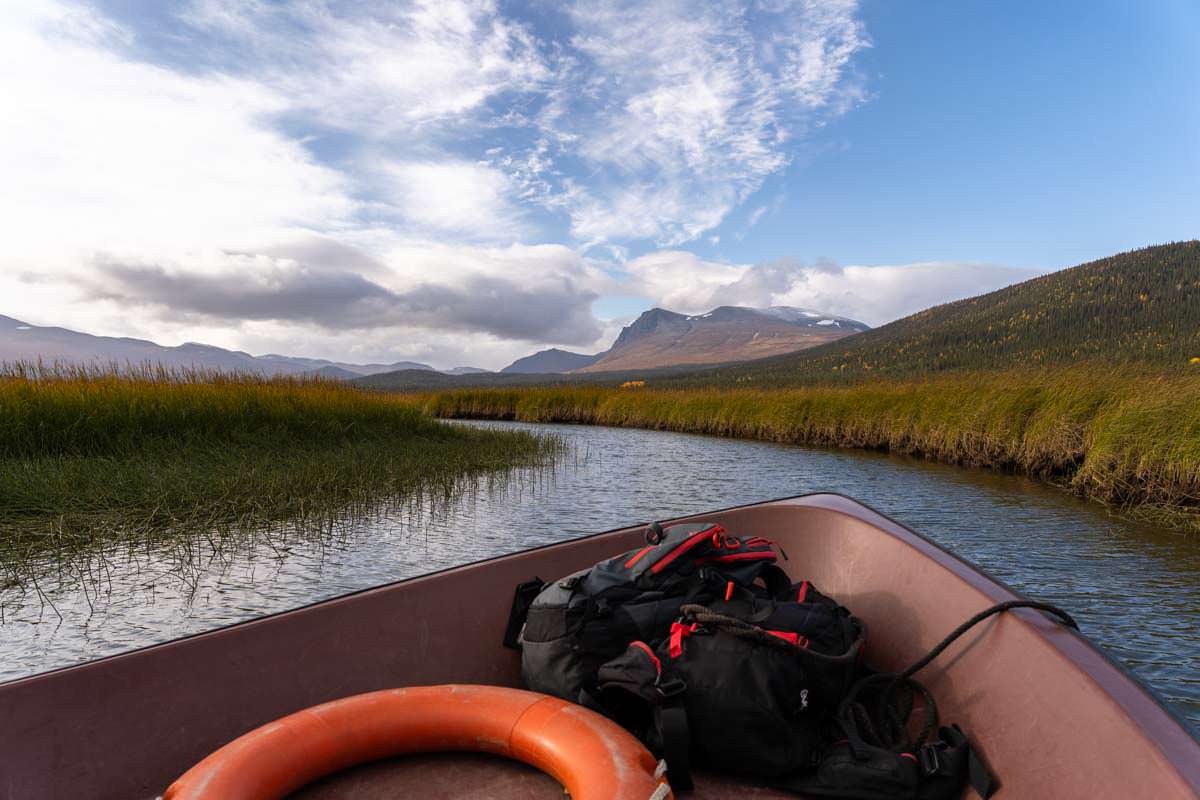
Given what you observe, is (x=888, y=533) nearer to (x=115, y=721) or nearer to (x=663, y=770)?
(x=663, y=770)

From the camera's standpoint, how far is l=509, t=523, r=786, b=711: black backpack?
1953 millimetres

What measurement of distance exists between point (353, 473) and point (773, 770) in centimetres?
764

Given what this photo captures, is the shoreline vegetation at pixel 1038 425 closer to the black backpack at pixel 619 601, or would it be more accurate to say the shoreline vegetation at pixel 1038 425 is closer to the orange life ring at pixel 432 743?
the black backpack at pixel 619 601

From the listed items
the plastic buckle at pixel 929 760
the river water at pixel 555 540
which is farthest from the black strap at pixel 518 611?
the river water at pixel 555 540

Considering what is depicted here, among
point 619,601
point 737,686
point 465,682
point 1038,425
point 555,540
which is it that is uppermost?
point 1038,425

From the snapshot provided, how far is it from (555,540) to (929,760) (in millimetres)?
4945

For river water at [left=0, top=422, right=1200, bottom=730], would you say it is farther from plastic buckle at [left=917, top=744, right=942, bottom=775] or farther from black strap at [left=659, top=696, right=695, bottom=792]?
black strap at [left=659, top=696, right=695, bottom=792]

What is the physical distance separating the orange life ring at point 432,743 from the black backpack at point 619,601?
222mm

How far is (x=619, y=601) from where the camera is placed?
2027 millimetres

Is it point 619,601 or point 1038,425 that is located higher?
point 1038,425

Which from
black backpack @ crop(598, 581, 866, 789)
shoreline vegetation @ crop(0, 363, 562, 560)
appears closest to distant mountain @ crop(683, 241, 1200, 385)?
shoreline vegetation @ crop(0, 363, 562, 560)

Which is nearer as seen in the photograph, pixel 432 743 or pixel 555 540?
pixel 432 743

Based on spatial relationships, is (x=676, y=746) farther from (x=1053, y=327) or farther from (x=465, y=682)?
(x=1053, y=327)

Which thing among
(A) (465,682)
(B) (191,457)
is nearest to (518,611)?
(A) (465,682)
